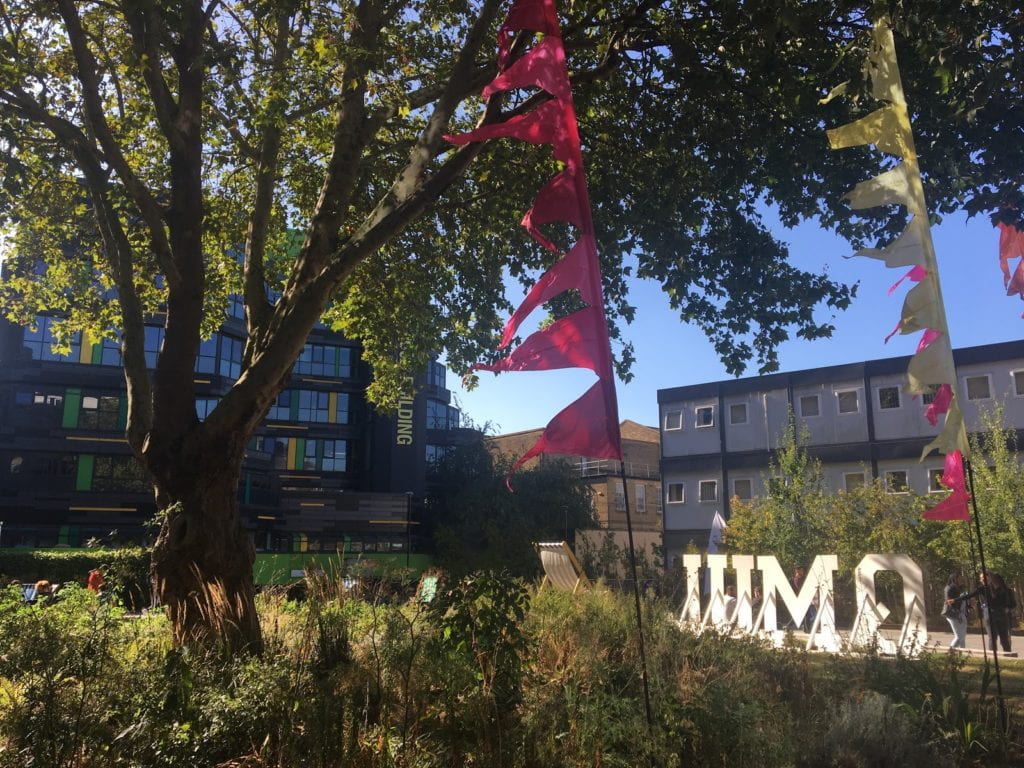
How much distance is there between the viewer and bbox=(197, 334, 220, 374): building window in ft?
144

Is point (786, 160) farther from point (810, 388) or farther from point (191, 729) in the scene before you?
point (810, 388)

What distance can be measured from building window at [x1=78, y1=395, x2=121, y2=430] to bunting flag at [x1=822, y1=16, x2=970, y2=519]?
4252 cm

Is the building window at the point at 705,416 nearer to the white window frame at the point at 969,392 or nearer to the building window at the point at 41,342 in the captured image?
the white window frame at the point at 969,392

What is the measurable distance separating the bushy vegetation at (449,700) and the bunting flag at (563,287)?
1.68 m

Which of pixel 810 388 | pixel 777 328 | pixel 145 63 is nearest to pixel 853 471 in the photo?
pixel 810 388

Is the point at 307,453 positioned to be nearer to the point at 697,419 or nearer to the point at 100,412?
the point at 100,412

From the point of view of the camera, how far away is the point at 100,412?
42.3 m

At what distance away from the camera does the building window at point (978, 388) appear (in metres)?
31.2

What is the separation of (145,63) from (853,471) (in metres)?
33.5

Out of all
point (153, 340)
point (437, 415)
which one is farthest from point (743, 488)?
point (153, 340)

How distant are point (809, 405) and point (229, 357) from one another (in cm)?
3121

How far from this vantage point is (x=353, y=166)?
10.3m

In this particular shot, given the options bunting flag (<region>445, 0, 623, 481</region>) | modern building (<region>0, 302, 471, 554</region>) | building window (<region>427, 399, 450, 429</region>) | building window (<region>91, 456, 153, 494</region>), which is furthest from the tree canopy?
building window (<region>427, 399, 450, 429</region>)

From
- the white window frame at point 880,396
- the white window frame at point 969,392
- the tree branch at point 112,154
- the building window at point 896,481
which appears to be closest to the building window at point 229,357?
the white window frame at point 880,396
